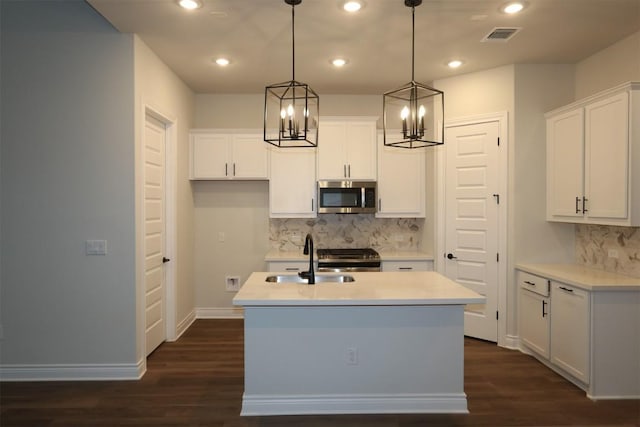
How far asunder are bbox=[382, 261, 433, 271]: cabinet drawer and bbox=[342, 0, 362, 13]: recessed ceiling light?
103 inches

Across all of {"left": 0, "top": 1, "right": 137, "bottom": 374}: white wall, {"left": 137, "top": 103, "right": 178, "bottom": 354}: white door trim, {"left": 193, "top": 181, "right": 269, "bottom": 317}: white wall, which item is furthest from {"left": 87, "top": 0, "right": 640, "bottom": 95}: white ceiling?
{"left": 193, "top": 181, "right": 269, "bottom": 317}: white wall

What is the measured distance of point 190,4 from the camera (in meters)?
2.80

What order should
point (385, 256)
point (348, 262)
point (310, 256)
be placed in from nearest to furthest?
point (310, 256), point (348, 262), point (385, 256)

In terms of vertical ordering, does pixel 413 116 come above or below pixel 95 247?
above

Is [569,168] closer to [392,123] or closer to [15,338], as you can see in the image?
[392,123]

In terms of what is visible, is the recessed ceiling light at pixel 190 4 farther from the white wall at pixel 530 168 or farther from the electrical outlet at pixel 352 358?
the white wall at pixel 530 168

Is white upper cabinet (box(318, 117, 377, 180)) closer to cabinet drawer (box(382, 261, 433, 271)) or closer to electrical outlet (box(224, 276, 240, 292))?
cabinet drawer (box(382, 261, 433, 271))

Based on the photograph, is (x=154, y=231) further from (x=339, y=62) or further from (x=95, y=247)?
(x=339, y=62)

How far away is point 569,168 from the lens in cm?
353

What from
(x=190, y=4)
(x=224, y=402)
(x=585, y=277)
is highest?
(x=190, y=4)

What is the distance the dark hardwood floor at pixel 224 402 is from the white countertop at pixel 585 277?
83 centimetres

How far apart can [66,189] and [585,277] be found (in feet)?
14.0

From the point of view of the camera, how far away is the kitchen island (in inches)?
104

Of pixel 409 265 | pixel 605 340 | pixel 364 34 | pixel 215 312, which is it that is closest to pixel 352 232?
pixel 409 265
